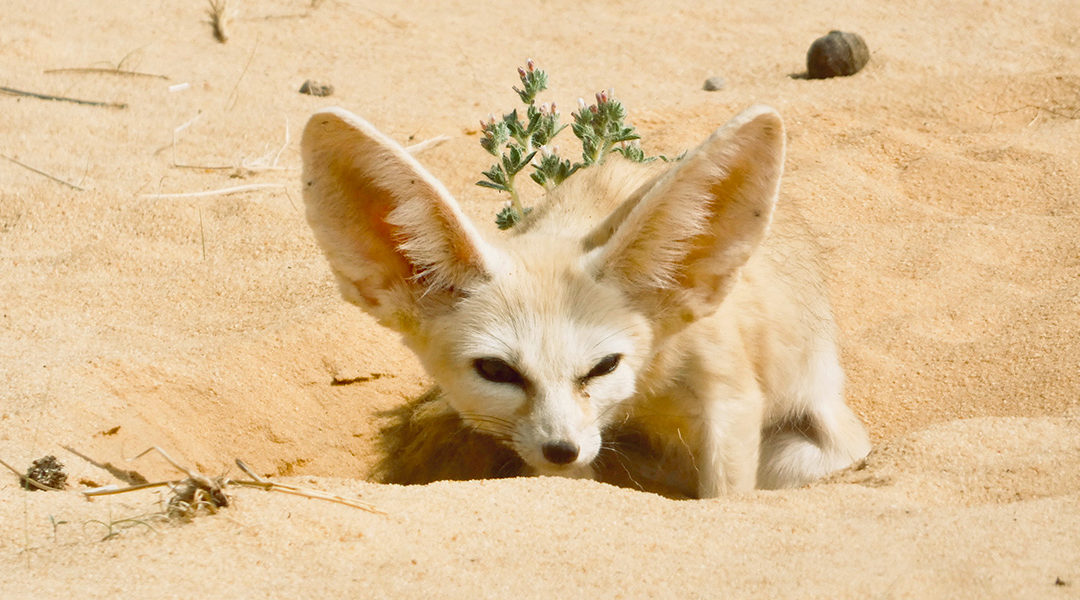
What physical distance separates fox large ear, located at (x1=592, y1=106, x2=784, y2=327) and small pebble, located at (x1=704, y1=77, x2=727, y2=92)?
4.12 metres

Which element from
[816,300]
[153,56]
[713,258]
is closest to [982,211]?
[816,300]

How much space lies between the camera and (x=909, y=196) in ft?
19.5

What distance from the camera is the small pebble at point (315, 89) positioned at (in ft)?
24.7

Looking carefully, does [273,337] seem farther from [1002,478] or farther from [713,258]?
[1002,478]

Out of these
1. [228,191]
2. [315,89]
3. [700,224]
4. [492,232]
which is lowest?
[315,89]

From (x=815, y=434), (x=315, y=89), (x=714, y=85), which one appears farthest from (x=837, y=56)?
(x=815, y=434)

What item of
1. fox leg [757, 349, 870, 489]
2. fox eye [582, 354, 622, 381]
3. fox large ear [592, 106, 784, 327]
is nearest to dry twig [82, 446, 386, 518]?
fox eye [582, 354, 622, 381]

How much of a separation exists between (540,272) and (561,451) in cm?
55

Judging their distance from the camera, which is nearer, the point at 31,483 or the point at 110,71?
the point at 31,483

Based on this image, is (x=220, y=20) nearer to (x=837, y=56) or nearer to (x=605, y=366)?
(x=837, y=56)

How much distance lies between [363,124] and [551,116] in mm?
1807

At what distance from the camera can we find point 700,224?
3408 millimetres

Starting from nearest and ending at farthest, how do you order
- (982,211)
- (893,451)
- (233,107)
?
(893,451) → (982,211) → (233,107)

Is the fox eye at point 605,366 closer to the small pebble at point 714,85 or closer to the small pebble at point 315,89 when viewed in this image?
the small pebble at point 714,85
